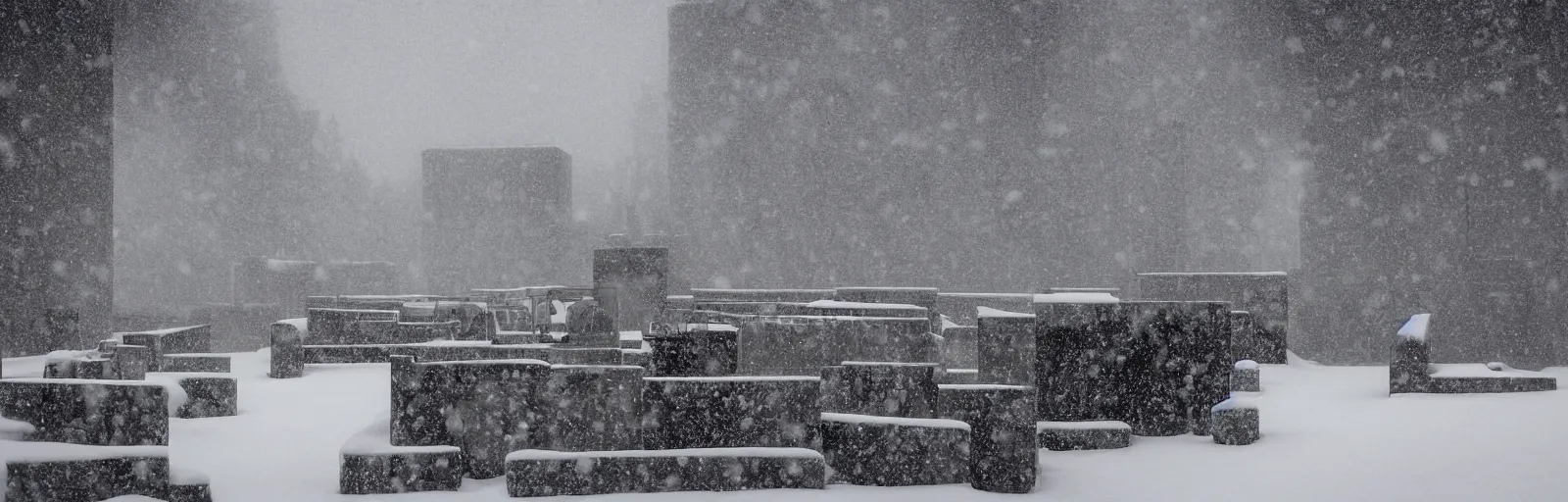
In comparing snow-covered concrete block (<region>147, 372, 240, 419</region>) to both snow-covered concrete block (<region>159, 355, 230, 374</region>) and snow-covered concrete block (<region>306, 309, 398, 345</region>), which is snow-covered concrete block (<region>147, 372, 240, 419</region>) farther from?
snow-covered concrete block (<region>306, 309, 398, 345</region>)

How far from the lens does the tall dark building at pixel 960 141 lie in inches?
777

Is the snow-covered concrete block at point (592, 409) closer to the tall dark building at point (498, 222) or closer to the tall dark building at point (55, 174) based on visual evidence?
the tall dark building at point (55, 174)

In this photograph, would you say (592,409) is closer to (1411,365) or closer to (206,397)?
(206,397)

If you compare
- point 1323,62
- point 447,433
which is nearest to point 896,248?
point 1323,62

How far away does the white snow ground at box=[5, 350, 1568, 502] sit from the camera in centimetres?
538

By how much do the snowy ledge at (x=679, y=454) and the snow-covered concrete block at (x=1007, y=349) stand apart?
7.16ft

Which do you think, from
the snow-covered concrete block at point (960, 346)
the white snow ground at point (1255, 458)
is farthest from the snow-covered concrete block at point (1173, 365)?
the snow-covered concrete block at point (960, 346)

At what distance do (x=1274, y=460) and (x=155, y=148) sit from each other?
30.1 meters

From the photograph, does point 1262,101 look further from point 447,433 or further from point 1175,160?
point 447,433

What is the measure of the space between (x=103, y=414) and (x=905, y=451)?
499 cm

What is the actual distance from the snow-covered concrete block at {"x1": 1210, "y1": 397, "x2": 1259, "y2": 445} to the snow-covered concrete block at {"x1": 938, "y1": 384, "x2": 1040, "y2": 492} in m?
2.04

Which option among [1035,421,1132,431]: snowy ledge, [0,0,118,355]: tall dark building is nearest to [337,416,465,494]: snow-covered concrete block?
[1035,421,1132,431]: snowy ledge

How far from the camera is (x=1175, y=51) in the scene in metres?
20.0

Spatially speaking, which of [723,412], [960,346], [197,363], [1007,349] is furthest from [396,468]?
[960,346]
